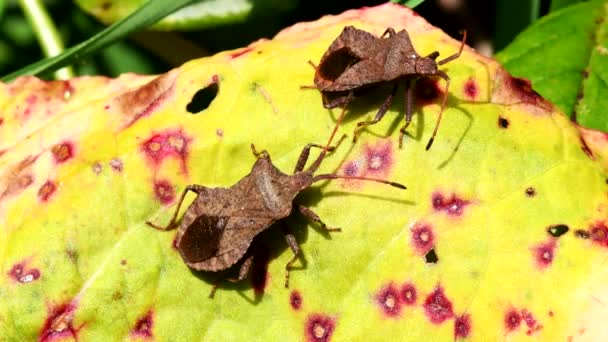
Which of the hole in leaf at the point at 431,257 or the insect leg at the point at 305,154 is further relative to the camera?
the insect leg at the point at 305,154

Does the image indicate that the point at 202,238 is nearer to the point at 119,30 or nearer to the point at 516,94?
the point at 119,30

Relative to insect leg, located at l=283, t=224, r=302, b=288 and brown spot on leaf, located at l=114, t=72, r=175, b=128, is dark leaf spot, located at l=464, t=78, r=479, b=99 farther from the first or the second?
brown spot on leaf, located at l=114, t=72, r=175, b=128

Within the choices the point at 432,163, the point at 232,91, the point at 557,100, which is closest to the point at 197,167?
the point at 232,91

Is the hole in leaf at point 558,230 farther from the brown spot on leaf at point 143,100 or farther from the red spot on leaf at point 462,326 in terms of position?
the brown spot on leaf at point 143,100

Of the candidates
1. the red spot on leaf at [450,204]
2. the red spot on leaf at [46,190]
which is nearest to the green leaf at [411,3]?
the red spot on leaf at [450,204]

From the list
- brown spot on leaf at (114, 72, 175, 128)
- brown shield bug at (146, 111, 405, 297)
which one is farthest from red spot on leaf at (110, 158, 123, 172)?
brown shield bug at (146, 111, 405, 297)
